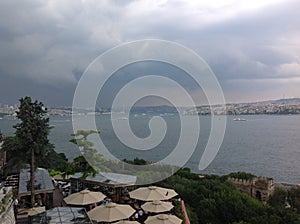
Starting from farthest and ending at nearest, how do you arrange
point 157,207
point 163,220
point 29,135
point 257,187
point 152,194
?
point 257,187 < point 152,194 < point 157,207 < point 29,135 < point 163,220

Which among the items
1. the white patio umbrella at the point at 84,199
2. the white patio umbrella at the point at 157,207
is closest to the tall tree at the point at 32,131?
the white patio umbrella at the point at 84,199

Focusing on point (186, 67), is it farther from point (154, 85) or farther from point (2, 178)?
point (2, 178)

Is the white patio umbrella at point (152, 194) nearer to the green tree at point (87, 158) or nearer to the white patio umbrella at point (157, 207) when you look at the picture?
the white patio umbrella at point (157, 207)

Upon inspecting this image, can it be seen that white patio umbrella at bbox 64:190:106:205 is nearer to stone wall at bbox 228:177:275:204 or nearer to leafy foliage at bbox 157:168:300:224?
leafy foliage at bbox 157:168:300:224

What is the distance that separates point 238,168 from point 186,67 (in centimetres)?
3469

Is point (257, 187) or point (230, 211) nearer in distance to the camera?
point (230, 211)

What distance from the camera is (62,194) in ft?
42.3

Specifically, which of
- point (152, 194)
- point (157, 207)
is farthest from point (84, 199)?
point (152, 194)

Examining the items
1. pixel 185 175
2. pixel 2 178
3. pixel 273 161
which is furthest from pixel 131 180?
pixel 273 161

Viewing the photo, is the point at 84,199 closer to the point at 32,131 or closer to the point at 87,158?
the point at 87,158

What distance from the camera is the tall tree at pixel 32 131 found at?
9992 millimetres

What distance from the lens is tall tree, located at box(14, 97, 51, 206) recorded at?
32.8ft

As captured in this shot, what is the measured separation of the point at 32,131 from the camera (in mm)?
10094

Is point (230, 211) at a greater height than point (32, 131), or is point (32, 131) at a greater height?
point (32, 131)
